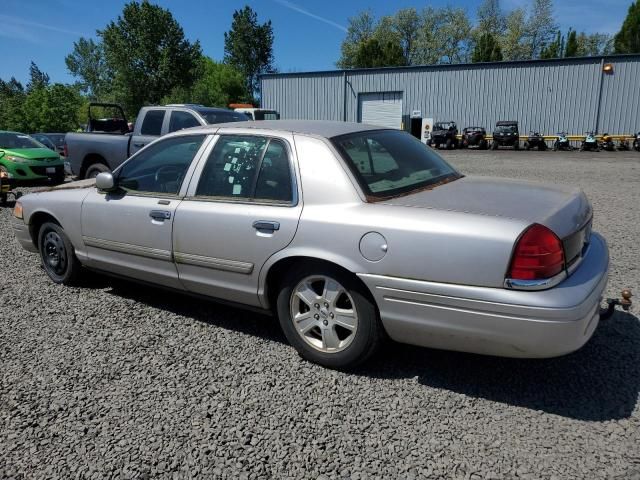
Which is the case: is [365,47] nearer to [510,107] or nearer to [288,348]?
→ [510,107]

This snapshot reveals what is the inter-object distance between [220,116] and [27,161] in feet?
18.9

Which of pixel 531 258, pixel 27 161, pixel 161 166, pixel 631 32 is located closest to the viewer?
pixel 531 258

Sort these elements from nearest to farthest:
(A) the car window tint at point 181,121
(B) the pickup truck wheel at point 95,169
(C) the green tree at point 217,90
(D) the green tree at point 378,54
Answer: (A) the car window tint at point 181,121 < (B) the pickup truck wheel at point 95,169 < (C) the green tree at point 217,90 < (D) the green tree at point 378,54

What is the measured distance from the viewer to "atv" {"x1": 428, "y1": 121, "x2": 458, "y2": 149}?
30.5 m

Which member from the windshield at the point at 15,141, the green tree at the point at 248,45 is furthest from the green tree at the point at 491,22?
the windshield at the point at 15,141

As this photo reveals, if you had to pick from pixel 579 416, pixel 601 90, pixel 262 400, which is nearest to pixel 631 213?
pixel 579 416

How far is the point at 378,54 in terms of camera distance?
61688mm

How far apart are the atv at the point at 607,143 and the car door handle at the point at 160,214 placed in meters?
30.5

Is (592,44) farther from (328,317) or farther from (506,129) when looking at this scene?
(328,317)

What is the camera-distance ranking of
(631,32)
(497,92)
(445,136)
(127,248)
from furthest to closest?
1. (631,32)
2. (497,92)
3. (445,136)
4. (127,248)

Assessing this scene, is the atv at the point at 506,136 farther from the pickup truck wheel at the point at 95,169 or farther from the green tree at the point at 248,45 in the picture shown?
the green tree at the point at 248,45

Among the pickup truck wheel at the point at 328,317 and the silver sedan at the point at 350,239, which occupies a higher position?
the silver sedan at the point at 350,239

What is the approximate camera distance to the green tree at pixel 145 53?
6003cm

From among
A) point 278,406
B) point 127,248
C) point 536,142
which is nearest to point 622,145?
point 536,142
